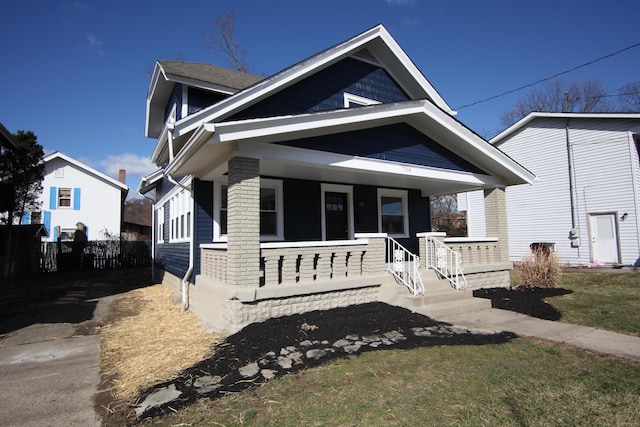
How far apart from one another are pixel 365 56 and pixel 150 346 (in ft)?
29.2

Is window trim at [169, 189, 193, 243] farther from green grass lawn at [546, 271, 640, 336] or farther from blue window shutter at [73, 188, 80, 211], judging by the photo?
blue window shutter at [73, 188, 80, 211]

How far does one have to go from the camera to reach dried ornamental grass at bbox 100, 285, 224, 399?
476cm

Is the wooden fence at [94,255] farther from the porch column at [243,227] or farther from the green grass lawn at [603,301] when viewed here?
the green grass lawn at [603,301]

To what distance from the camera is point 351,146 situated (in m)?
7.86

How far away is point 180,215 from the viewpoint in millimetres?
10398

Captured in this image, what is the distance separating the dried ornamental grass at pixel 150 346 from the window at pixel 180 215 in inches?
76.1

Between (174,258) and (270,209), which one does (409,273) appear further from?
(174,258)

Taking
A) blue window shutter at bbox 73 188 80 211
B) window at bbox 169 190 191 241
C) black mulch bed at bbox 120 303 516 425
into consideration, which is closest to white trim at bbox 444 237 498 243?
black mulch bed at bbox 120 303 516 425

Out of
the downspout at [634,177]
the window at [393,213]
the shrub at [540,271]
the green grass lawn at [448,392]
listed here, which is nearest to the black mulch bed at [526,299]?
the shrub at [540,271]

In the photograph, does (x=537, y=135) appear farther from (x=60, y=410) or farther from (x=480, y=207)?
(x=60, y=410)

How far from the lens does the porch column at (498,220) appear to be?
10.7 meters

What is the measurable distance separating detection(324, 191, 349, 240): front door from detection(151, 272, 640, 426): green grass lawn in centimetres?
563

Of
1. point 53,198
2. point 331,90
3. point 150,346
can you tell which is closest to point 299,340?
point 150,346

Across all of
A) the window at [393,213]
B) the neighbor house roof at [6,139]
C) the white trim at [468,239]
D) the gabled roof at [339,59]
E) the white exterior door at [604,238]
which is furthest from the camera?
the white exterior door at [604,238]
